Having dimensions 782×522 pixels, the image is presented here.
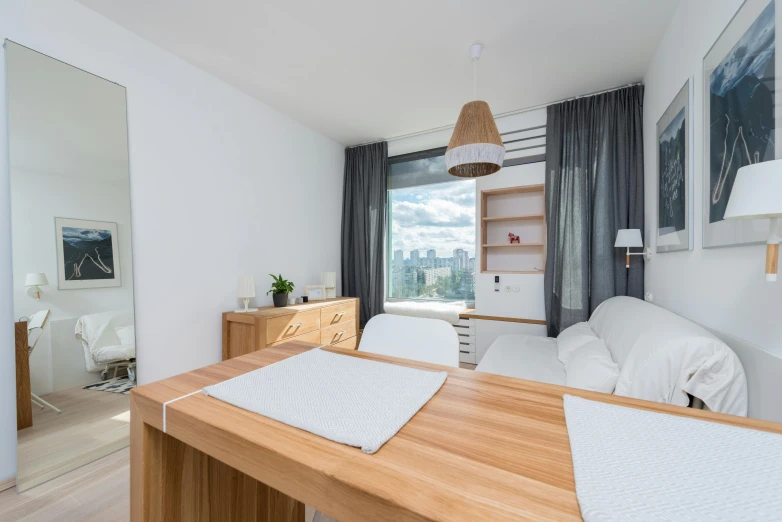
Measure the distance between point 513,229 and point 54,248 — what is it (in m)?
3.77

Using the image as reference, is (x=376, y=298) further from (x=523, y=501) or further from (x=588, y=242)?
(x=523, y=501)

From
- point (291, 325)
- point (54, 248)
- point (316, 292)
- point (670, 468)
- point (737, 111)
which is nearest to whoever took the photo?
point (670, 468)

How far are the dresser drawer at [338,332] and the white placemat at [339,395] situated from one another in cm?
205

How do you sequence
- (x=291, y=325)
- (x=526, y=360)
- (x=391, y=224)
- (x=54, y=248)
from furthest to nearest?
1. (x=391, y=224)
2. (x=291, y=325)
3. (x=526, y=360)
4. (x=54, y=248)

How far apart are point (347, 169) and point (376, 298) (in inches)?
70.2

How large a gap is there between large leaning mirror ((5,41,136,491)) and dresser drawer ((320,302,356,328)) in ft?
4.94

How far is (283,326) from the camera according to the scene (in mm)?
2621

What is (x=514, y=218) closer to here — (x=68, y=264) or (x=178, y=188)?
(x=178, y=188)

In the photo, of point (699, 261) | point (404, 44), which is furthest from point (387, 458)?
point (404, 44)

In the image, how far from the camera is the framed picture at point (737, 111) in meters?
1.03

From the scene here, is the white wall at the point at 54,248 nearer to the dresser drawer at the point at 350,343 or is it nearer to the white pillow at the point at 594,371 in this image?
the dresser drawer at the point at 350,343

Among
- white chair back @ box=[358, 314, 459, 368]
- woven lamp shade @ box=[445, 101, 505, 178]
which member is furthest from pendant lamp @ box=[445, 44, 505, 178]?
white chair back @ box=[358, 314, 459, 368]

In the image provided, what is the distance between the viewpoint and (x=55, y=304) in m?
1.76

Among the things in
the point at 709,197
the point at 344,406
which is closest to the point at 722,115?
the point at 709,197
